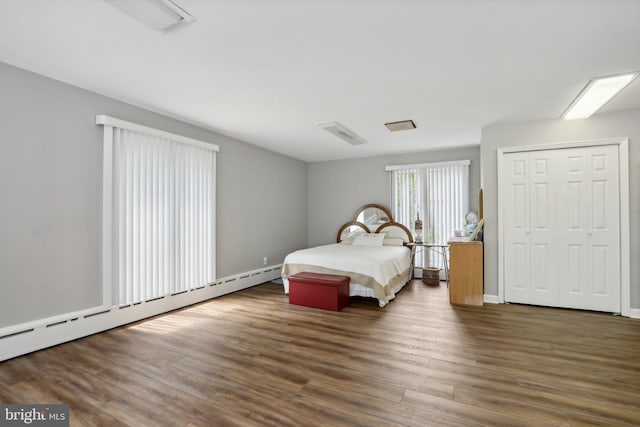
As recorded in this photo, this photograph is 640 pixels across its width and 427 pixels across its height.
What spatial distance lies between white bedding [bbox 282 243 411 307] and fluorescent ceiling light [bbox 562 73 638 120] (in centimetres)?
302

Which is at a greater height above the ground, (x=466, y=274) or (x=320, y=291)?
(x=466, y=274)

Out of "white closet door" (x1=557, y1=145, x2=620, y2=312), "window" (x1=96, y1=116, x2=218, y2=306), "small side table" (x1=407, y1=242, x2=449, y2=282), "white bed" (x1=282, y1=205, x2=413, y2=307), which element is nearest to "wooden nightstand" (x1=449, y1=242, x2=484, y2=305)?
"white bed" (x1=282, y1=205, x2=413, y2=307)

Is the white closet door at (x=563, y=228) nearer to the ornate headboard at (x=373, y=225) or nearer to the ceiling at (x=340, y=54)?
the ceiling at (x=340, y=54)

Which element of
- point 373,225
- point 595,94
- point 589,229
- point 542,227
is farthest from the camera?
point 373,225

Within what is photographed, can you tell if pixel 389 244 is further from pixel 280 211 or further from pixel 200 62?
pixel 200 62

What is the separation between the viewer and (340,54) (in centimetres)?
248

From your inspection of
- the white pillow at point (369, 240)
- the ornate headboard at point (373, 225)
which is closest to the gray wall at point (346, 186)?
the ornate headboard at point (373, 225)

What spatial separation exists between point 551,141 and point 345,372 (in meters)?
4.10

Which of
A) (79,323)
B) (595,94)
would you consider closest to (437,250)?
(595,94)

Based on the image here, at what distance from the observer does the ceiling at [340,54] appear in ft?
6.43

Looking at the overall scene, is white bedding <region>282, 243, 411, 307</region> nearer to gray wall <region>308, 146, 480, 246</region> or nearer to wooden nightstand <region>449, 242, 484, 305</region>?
wooden nightstand <region>449, 242, 484, 305</region>

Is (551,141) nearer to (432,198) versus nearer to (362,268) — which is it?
(432,198)

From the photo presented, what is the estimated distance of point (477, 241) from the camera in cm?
454

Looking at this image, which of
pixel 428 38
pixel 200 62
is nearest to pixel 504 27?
pixel 428 38
